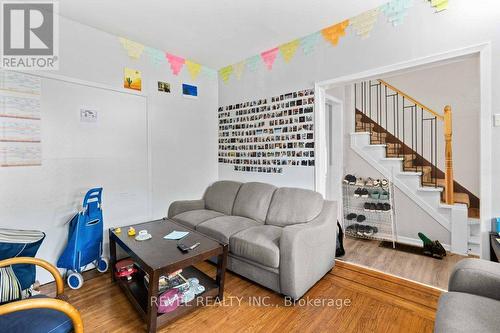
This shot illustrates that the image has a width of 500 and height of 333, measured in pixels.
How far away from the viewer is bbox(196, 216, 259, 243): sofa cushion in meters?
2.34

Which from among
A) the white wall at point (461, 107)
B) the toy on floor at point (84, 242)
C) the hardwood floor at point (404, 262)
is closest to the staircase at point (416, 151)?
the white wall at point (461, 107)

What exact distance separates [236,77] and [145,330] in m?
3.13

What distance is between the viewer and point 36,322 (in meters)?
1.13

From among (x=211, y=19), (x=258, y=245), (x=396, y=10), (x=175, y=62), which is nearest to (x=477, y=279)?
(x=258, y=245)

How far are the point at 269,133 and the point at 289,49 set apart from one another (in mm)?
1051

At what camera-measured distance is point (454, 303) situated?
1.15 metres

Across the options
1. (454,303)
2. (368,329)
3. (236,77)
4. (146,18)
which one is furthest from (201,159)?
(454,303)

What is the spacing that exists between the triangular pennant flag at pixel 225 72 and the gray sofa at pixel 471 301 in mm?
3364

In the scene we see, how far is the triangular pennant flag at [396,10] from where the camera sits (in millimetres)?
2076

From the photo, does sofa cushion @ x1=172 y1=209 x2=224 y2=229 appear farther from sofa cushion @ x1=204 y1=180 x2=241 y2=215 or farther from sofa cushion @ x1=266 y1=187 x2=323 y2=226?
sofa cushion @ x1=266 y1=187 x2=323 y2=226

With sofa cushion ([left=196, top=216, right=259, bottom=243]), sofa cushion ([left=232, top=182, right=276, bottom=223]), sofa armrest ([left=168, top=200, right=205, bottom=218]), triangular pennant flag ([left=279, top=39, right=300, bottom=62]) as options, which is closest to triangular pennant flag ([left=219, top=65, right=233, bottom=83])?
triangular pennant flag ([left=279, top=39, right=300, bottom=62])

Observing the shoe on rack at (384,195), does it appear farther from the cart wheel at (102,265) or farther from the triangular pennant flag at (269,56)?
the cart wheel at (102,265)

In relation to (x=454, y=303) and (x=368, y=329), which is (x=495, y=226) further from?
(x=368, y=329)

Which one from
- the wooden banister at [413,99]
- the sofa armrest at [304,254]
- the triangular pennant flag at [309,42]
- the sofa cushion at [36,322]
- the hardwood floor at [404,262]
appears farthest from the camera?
the wooden banister at [413,99]
